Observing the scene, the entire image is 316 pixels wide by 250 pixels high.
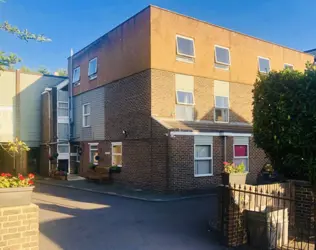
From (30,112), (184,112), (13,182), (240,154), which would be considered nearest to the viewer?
(13,182)

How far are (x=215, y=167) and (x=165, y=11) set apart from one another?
846 centimetres

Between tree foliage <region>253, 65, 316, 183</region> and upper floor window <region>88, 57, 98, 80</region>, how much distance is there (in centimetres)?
1413

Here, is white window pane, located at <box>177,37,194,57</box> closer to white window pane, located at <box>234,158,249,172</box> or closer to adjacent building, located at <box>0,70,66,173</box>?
white window pane, located at <box>234,158,249,172</box>

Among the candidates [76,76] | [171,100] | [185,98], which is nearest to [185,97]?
[185,98]

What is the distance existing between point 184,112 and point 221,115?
2885mm

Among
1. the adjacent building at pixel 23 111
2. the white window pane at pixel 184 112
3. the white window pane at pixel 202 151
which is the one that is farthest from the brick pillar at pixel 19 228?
the adjacent building at pixel 23 111

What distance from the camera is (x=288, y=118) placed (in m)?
5.99

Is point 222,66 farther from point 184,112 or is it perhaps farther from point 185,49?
point 184,112

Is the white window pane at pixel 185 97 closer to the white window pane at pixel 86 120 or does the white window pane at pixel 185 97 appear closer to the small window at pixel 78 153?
the white window pane at pixel 86 120

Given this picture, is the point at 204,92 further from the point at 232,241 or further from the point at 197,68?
the point at 232,241

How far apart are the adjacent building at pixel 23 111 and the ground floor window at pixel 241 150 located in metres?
17.0

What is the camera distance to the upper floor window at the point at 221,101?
57.0 ft

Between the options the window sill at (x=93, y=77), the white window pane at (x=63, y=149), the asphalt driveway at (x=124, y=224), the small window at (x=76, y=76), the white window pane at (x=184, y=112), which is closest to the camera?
the asphalt driveway at (x=124, y=224)

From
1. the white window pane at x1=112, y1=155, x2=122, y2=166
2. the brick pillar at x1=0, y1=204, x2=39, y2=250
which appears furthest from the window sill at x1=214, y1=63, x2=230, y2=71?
the brick pillar at x1=0, y1=204, x2=39, y2=250
